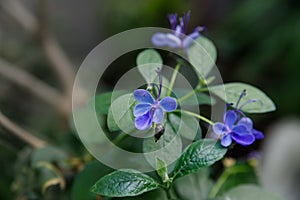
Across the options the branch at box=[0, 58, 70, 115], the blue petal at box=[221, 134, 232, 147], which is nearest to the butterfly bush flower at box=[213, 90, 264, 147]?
the blue petal at box=[221, 134, 232, 147]

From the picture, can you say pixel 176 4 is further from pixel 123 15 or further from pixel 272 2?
pixel 272 2

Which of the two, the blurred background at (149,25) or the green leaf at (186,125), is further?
the blurred background at (149,25)

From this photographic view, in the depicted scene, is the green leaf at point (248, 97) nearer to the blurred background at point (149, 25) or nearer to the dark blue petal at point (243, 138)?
the dark blue petal at point (243, 138)

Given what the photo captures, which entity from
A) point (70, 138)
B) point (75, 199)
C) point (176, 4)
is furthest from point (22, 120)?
point (75, 199)

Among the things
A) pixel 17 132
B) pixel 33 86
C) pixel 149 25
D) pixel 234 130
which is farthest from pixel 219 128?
pixel 149 25

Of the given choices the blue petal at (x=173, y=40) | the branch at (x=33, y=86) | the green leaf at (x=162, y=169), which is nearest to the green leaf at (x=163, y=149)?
the green leaf at (x=162, y=169)

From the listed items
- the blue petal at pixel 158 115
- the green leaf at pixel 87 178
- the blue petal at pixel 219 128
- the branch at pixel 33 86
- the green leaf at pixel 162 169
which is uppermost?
the blue petal at pixel 158 115

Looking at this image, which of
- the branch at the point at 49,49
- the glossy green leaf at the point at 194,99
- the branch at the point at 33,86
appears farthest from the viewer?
the branch at the point at 49,49

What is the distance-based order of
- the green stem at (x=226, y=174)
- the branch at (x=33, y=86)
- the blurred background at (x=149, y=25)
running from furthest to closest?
1. the blurred background at (x=149, y=25)
2. the branch at (x=33, y=86)
3. the green stem at (x=226, y=174)
